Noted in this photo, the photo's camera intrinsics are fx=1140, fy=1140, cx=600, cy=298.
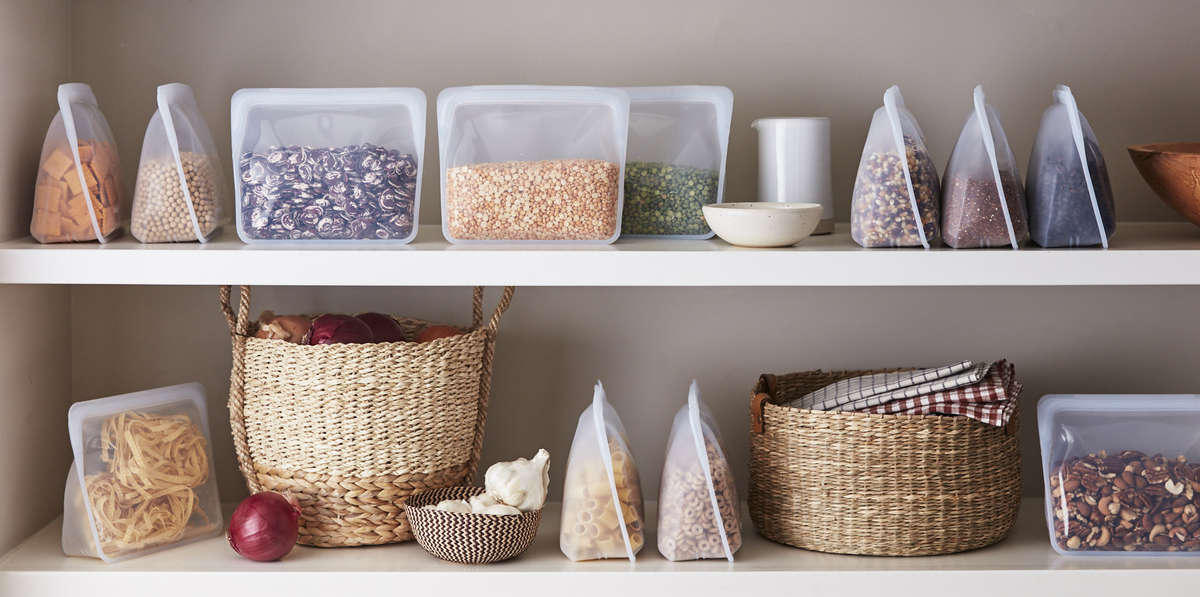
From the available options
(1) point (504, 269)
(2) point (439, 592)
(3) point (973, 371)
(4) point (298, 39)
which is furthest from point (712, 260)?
(4) point (298, 39)

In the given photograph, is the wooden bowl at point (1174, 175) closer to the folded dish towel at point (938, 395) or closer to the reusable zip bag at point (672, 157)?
the folded dish towel at point (938, 395)

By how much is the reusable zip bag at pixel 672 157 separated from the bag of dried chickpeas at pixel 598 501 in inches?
9.2

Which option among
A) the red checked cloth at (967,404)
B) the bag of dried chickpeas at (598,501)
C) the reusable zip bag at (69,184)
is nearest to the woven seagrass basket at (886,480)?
the red checked cloth at (967,404)

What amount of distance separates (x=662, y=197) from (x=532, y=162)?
0.58 ft

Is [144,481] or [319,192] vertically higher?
[319,192]

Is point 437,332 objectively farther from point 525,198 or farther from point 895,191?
point 895,191

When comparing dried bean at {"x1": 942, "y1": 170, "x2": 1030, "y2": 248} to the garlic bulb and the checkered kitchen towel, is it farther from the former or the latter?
the garlic bulb

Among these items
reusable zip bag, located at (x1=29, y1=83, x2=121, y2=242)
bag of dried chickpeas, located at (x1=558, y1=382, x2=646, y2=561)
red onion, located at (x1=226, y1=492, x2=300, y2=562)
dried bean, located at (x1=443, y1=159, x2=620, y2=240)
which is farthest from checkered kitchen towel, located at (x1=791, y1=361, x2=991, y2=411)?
reusable zip bag, located at (x1=29, y1=83, x2=121, y2=242)

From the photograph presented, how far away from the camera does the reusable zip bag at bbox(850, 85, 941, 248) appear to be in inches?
51.9

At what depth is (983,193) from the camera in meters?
1.31

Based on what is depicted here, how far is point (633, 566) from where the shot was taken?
1.35m

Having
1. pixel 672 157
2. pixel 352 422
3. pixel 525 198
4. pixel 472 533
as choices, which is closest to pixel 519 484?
pixel 472 533

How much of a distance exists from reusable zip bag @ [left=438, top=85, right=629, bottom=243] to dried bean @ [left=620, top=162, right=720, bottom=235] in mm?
62

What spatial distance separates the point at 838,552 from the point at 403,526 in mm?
536
